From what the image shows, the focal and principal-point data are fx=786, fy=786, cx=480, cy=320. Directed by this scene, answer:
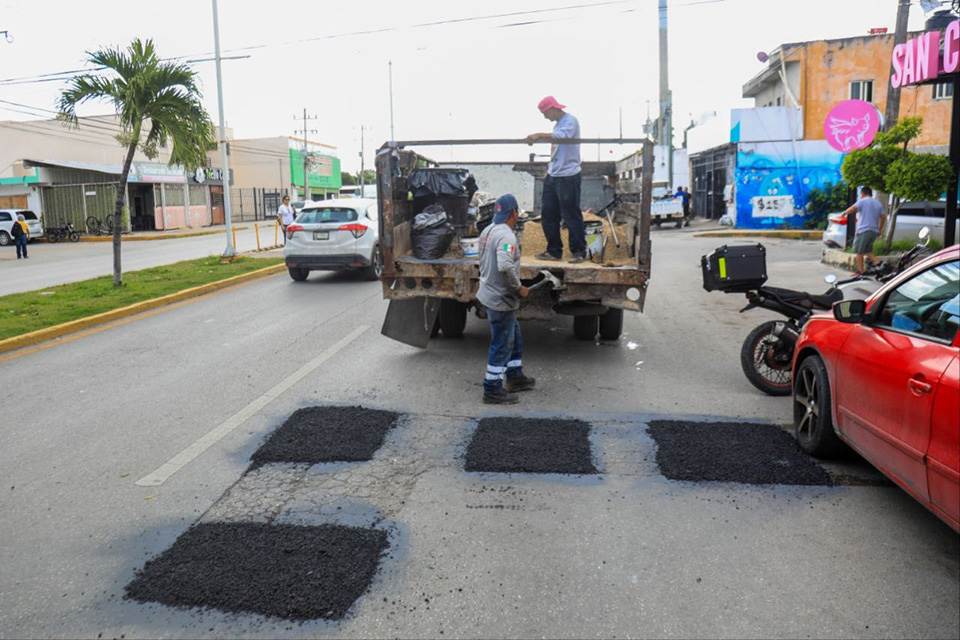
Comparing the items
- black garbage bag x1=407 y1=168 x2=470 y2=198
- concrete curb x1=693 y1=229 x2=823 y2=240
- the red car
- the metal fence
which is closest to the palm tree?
black garbage bag x1=407 y1=168 x2=470 y2=198

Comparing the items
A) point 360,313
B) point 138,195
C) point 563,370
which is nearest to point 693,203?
point 138,195

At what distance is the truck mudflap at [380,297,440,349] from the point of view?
8.55 m

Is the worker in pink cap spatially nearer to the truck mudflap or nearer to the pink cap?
the pink cap

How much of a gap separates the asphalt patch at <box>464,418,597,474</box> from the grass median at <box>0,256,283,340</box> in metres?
7.14

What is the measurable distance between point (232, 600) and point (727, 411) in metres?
4.30

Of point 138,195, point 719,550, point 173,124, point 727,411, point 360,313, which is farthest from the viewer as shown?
point 138,195

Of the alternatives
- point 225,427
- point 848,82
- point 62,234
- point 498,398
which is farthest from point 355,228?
point 62,234

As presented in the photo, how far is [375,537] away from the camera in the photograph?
4074mm

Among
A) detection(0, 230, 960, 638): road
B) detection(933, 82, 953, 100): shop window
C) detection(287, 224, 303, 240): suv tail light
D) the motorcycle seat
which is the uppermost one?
detection(933, 82, 953, 100): shop window

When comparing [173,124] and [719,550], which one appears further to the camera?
[173,124]

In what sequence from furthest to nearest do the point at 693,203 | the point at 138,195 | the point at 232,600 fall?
the point at 138,195 → the point at 693,203 → the point at 232,600

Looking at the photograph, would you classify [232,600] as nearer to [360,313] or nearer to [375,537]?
[375,537]

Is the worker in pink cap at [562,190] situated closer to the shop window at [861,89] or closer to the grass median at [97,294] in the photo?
the grass median at [97,294]

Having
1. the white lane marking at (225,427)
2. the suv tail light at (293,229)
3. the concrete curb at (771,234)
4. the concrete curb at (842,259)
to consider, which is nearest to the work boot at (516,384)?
the white lane marking at (225,427)
